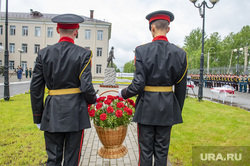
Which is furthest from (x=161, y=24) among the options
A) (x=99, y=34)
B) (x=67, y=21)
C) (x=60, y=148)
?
(x=99, y=34)

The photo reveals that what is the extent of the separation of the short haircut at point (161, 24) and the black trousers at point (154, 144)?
1.39 meters

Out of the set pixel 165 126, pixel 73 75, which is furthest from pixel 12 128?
pixel 165 126

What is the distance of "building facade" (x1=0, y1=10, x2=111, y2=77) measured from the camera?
37.9m

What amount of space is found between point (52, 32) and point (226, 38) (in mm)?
Answer: 51150

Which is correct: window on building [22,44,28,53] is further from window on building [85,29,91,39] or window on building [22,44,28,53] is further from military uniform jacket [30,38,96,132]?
military uniform jacket [30,38,96,132]

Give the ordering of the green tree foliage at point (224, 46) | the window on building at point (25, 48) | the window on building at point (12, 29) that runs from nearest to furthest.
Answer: the window on building at point (12, 29) < the window on building at point (25, 48) < the green tree foliage at point (224, 46)

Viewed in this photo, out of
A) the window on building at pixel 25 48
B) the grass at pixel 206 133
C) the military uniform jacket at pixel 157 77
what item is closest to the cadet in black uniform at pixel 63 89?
the military uniform jacket at pixel 157 77

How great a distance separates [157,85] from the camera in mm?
2428

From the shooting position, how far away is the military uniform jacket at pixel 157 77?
92.0 inches

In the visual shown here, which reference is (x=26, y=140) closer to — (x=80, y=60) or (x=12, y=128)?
(x=12, y=128)

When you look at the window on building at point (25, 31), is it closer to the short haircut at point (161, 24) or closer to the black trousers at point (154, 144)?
the short haircut at point (161, 24)

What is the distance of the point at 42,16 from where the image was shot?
134ft

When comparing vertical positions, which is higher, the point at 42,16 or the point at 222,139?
the point at 42,16

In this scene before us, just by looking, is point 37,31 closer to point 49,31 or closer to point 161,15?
point 49,31
